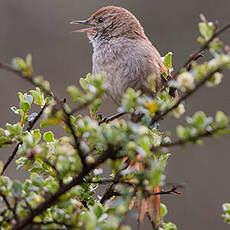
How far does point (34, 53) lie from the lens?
7.48m

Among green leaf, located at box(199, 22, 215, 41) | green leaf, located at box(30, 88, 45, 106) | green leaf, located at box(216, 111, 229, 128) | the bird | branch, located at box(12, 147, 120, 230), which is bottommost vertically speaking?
branch, located at box(12, 147, 120, 230)

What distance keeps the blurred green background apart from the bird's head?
2.82 meters

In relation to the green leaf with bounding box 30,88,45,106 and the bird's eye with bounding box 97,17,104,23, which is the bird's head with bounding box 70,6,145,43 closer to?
the bird's eye with bounding box 97,17,104,23

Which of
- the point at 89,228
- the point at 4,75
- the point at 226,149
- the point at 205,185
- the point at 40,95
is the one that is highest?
the point at 4,75

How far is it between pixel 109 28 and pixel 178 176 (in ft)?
11.1

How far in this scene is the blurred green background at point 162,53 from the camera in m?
6.61

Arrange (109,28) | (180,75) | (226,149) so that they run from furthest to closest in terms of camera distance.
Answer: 1. (226,149)
2. (109,28)
3. (180,75)

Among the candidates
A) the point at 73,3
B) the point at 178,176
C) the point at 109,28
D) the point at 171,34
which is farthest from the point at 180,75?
the point at 73,3

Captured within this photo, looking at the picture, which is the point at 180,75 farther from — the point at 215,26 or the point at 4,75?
the point at 4,75

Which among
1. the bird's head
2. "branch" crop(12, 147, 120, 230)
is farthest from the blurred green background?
"branch" crop(12, 147, 120, 230)

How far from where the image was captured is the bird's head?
3865 millimetres

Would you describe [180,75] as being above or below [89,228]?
above

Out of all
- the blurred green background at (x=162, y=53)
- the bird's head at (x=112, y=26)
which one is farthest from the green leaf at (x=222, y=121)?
the blurred green background at (x=162, y=53)

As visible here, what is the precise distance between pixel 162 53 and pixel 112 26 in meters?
3.79
